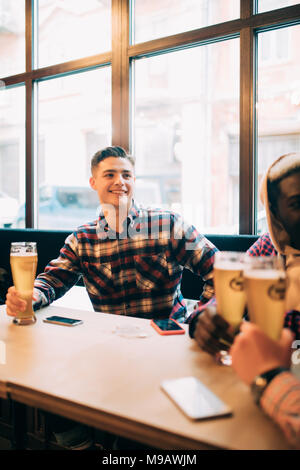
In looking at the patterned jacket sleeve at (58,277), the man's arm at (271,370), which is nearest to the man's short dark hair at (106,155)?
the patterned jacket sleeve at (58,277)

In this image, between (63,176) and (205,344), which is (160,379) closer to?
(205,344)

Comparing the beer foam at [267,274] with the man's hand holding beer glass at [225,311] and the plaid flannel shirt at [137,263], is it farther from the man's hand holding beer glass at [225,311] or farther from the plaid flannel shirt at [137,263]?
the plaid flannel shirt at [137,263]

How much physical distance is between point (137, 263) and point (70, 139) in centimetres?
263

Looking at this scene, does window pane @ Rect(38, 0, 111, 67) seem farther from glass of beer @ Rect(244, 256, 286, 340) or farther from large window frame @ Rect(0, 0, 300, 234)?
glass of beer @ Rect(244, 256, 286, 340)

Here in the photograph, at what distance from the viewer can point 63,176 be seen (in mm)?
3678

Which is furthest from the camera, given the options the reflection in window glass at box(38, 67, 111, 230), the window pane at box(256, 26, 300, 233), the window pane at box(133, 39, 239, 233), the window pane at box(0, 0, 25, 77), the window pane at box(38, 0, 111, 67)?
the window pane at box(0, 0, 25, 77)

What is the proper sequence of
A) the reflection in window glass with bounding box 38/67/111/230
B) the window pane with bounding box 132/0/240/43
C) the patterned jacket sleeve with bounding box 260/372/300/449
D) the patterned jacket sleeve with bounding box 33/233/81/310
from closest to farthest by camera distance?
the patterned jacket sleeve with bounding box 260/372/300/449 → the patterned jacket sleeve with bounding box 33/233/81/310 → the window pane with bounding box 132/0/240/43 → the reflection in window glass with bounding box 38/67/111/230

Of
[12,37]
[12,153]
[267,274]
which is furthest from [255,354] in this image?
[12,37]

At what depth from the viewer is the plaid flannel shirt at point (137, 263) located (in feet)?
5.51

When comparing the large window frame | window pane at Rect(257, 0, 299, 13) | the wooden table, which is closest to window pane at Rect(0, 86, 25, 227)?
the large window frame

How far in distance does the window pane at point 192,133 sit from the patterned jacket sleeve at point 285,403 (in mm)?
1826

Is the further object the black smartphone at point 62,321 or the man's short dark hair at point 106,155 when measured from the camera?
the man's short dark hair at point 106,155

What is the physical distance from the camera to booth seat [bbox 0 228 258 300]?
6.62ft

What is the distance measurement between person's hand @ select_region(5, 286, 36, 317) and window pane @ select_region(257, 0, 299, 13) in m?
2.15
